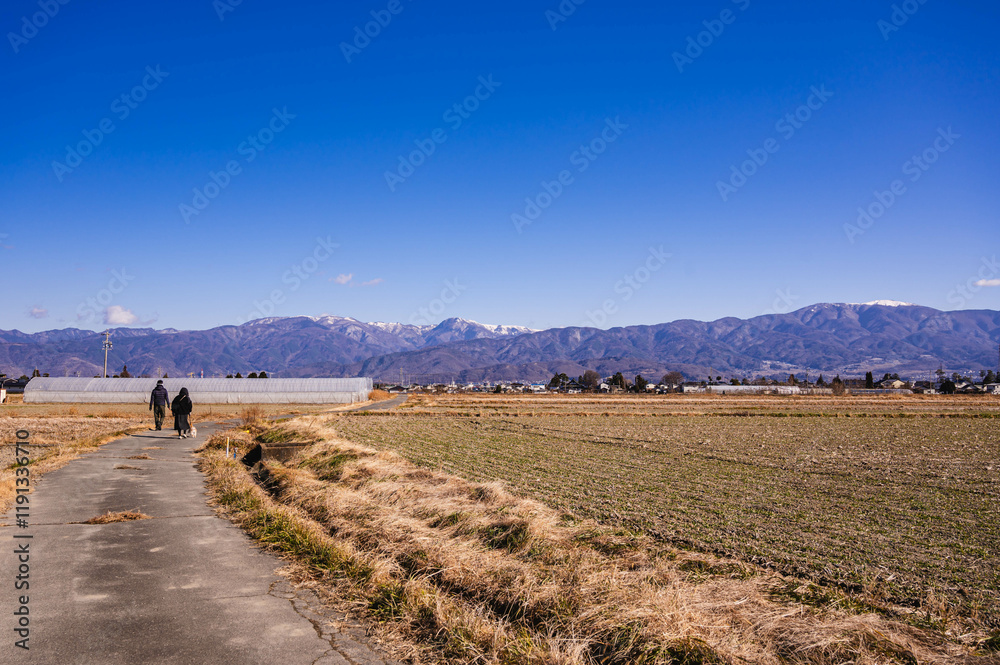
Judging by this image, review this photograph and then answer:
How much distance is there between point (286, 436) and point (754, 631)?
2119 cm

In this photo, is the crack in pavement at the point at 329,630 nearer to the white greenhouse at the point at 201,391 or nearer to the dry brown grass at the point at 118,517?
the dry brown grass at the point at 118,517

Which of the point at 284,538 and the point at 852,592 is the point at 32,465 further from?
A: the point at 852,592

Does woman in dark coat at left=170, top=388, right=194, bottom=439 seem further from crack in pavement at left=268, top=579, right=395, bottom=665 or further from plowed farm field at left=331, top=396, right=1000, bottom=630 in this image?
crack in pavement at left=268, top=579, right=395, bottom=665

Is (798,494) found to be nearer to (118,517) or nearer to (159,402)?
(118,517)

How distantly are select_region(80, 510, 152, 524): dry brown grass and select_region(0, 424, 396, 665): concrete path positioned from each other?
0.67ft

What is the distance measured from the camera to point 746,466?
63.7 ft

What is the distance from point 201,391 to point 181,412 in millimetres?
58460

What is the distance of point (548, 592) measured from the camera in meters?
6.55

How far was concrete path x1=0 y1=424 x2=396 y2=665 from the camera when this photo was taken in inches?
215

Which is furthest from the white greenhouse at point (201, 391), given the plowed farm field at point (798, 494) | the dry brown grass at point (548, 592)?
the dry brown grass at point (548, 592)

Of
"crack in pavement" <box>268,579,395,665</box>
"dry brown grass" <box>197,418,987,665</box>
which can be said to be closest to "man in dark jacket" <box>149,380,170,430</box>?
"dry brown grass" <box>197,418,987,665</box>

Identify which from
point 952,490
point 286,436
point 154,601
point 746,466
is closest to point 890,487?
point 952,490

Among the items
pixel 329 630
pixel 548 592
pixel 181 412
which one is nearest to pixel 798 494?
pixel 548 592

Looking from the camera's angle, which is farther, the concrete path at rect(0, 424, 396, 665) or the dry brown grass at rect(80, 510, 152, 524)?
the dry brown grass at rect(80, 510, 152, 524)
